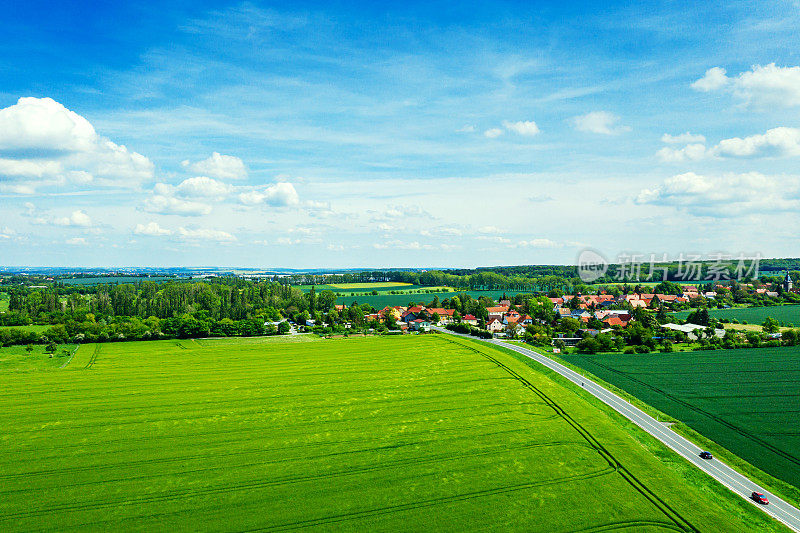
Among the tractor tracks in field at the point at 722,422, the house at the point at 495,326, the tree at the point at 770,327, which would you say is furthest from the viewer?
the house at the point at 495,326

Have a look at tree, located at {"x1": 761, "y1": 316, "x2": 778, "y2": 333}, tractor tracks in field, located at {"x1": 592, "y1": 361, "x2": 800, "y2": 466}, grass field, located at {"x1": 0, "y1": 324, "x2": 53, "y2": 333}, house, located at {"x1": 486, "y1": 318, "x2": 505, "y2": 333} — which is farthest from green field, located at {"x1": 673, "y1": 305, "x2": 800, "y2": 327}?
grass field, located at {"x1": 0, "y1": 324, "x2": 53, "y2": 333}

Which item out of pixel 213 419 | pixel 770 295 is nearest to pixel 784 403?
pixel 213 419

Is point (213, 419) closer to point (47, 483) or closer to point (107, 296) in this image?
point (47, 483)

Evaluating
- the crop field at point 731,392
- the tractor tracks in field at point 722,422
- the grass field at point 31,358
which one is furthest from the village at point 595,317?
the grass field at point 31,358

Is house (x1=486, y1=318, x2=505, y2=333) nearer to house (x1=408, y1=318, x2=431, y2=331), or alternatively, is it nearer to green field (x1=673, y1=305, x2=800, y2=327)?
house (x1=408, y1=318, x2=431, y2=331)

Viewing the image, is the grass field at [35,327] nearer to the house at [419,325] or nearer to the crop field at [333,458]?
the crop field at [333,458]

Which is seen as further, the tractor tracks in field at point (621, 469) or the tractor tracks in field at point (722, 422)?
the tractor tracks in field at point (722, 422)
